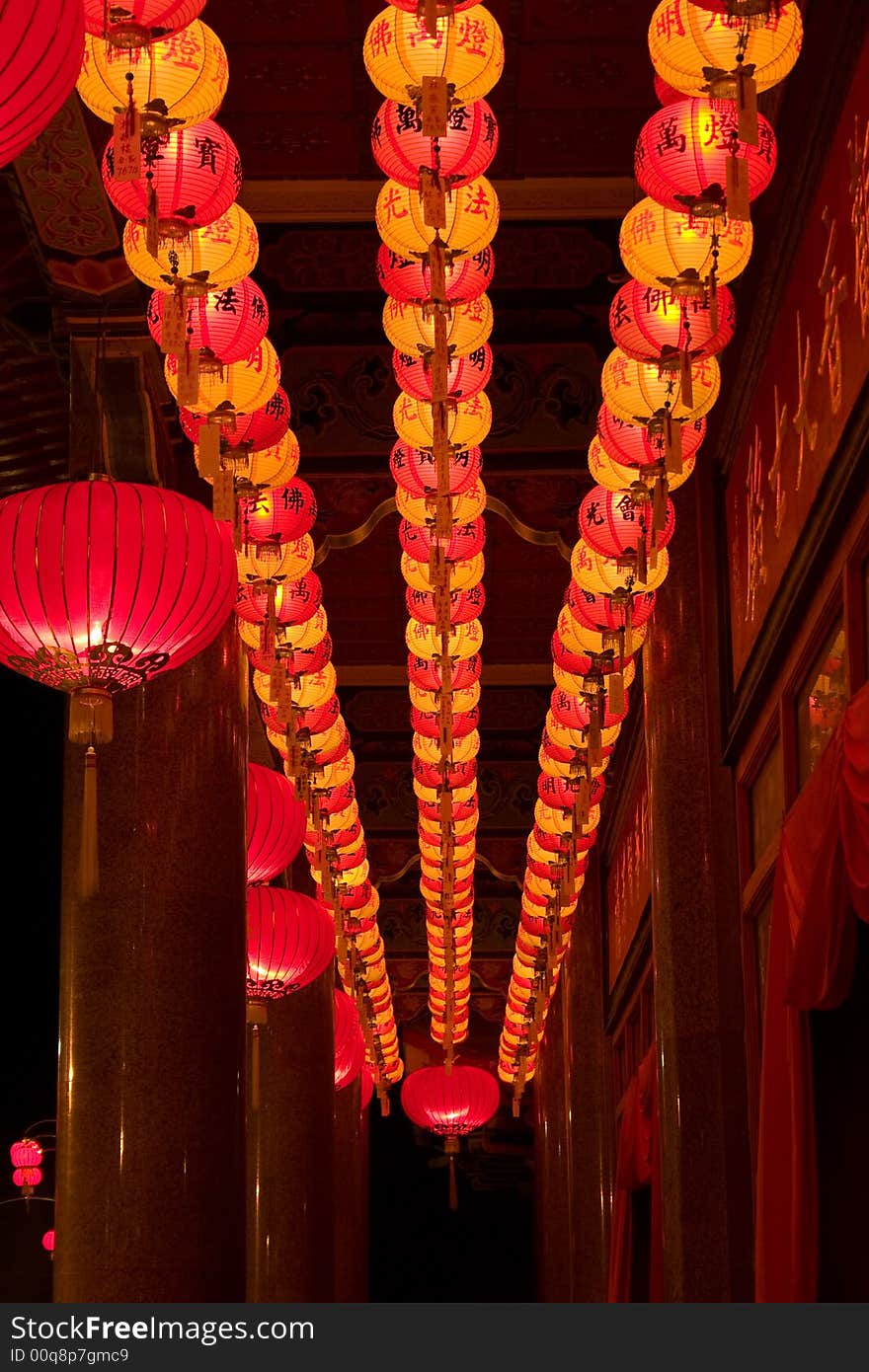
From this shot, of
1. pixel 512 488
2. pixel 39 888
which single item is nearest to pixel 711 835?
pixel 512 488

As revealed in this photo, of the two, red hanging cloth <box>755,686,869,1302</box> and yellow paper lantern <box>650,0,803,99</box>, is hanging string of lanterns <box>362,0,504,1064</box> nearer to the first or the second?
yellow paper lantern <box>650,0,803,99</box>

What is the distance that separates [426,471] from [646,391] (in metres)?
1.08

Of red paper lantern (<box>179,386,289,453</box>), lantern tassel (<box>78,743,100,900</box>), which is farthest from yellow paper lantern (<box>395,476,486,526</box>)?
lantern tassel (<box>78,743,100,900</box>)

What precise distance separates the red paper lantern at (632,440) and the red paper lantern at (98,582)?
177 centimetres

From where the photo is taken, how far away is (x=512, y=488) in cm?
929

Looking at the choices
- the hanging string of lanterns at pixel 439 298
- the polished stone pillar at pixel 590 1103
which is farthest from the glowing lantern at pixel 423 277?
the polished stone pillar at pixel 590 1103

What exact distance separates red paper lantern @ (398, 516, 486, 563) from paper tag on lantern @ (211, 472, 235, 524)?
69.4 inches

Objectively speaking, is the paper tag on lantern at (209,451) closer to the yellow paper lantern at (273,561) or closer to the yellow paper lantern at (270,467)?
the yellow paper lantern at (270,467)

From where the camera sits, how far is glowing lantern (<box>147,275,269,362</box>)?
563 cm

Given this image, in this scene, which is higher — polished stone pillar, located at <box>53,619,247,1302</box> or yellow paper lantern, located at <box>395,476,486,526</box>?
yellow paper lantern, located at <box>395,476,486,526</box>

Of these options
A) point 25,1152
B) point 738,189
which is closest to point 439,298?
point 738,189

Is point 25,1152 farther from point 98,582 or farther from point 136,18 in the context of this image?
point 136,18

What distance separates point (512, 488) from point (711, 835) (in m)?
2.27

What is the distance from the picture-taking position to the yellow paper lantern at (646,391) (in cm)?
595
